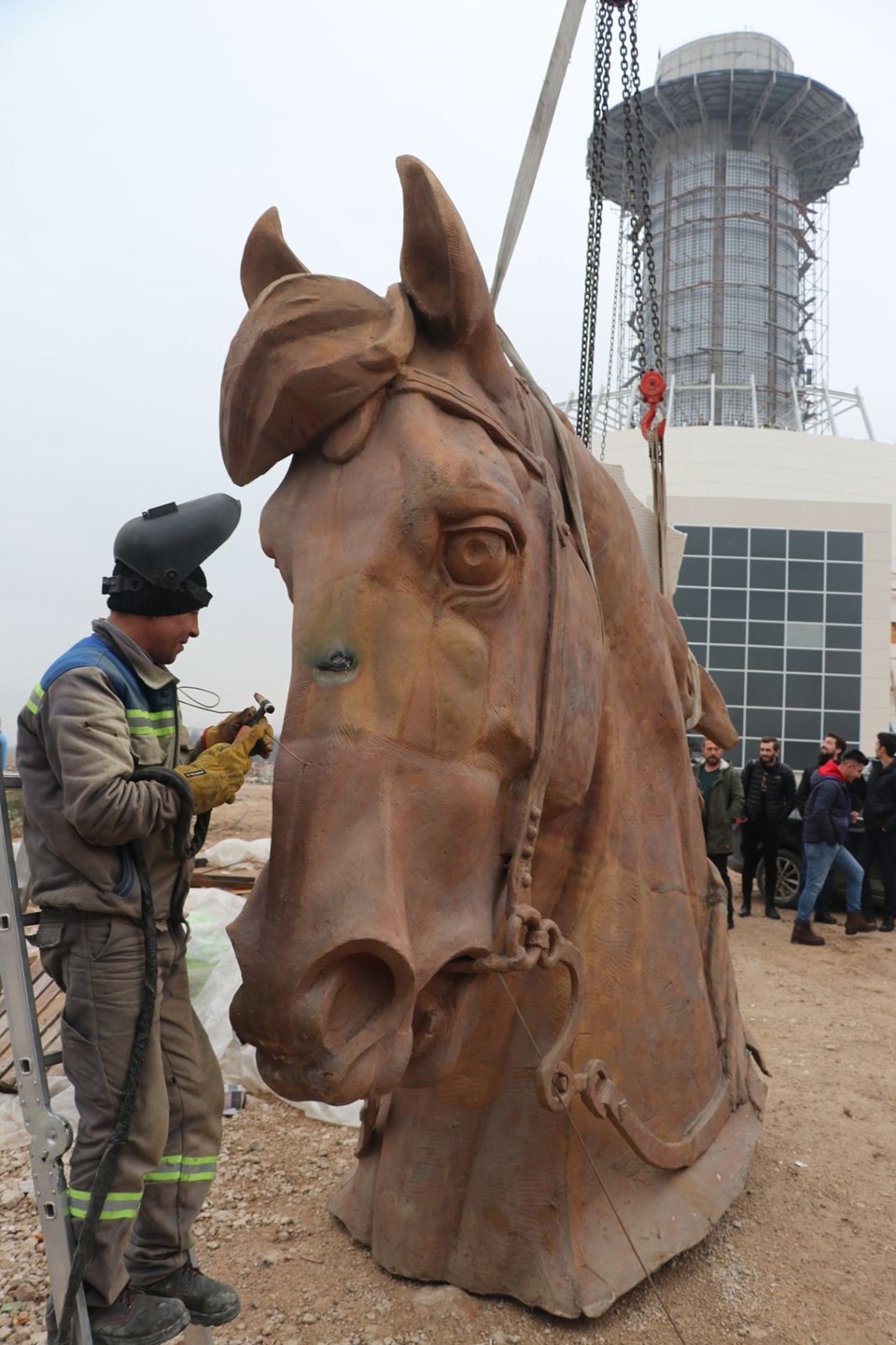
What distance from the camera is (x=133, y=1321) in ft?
6.79

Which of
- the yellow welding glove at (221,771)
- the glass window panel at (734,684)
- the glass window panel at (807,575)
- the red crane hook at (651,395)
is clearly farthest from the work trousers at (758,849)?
the glass window panel at (807,575)

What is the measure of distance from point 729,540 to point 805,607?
8.05 feet

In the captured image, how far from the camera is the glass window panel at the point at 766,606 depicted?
23.7 metres

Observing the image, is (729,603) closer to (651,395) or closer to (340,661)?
(651,395)

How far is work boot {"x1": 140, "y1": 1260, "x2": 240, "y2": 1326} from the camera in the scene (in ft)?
7.36

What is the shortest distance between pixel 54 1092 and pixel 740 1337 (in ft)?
9.76

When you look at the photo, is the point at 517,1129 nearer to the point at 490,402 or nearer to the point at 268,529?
the point at 268,529

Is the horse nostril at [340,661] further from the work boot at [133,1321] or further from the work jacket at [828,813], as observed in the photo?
the work jacket at [828,813]

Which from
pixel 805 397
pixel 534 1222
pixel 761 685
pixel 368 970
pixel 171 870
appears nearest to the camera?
pixel 368 970

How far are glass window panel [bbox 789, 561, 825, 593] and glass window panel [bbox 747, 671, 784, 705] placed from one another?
236 cm

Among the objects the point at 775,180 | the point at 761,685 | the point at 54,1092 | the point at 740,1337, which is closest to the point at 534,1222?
the point at 740,1337

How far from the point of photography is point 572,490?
7.65 ft

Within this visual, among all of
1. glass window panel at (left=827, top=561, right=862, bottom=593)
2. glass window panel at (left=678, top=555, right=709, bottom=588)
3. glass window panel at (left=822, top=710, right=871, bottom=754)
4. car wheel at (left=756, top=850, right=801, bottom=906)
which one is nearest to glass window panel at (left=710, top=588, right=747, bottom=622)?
glass window panel at (left=678, top=555, right=709, bottom=588)

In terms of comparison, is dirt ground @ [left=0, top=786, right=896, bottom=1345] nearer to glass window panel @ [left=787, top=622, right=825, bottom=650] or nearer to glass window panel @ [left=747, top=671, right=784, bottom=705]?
glass window panel @ [left=747, top=671, right=784, bottom=705]
